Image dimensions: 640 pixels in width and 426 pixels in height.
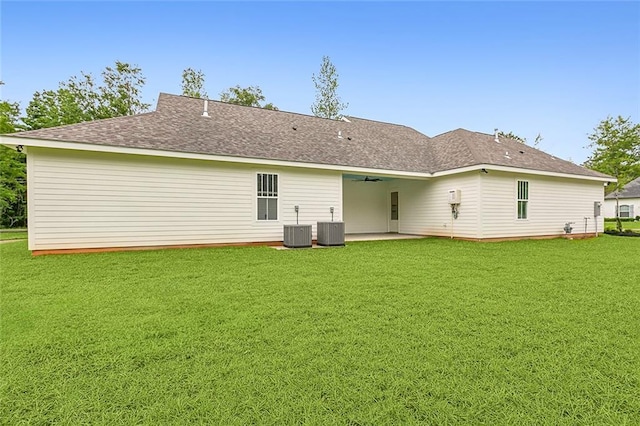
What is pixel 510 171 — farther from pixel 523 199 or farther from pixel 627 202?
pixel 627 202

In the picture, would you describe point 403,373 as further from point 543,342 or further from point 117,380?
point 117,380

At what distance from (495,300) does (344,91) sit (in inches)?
868

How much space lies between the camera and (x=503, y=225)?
410 inches

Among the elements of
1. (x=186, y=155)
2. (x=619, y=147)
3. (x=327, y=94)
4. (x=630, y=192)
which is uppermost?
(x=327, y=94)

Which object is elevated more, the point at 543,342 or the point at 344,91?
the point at 344,91

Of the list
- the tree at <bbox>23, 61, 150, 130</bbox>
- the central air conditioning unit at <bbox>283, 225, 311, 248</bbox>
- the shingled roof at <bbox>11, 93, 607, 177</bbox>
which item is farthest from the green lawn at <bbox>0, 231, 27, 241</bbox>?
the central air conditioning unit at <bbox>283, 225, 311, 248</bbox>

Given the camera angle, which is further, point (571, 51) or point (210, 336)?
point (571, 51)

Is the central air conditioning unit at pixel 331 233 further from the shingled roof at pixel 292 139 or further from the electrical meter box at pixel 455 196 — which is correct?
the electrical meter box at pixel 455 196

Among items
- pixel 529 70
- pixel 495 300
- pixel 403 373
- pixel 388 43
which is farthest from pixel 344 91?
pixel 403 373

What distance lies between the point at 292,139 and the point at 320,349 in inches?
369

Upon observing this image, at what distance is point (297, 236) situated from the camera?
28.1ft

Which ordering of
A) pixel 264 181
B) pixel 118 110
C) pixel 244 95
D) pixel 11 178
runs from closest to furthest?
pixel 264 181 → pixel 11 178 → pixel 118 110 → pixel 244 95

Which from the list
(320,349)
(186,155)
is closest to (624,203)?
(186,155)

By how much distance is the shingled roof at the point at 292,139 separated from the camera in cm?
793
